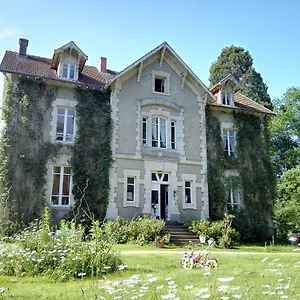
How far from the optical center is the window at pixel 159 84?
65.9ft

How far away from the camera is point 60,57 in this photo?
60.7ft

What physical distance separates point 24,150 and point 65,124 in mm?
2467

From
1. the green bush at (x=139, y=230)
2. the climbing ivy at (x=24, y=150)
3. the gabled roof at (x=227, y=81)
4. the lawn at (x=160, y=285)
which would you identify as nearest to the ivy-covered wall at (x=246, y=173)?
the gabled roof at (x=227, y=81)

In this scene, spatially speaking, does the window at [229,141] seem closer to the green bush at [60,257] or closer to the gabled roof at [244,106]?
the gabled roof at [244,106]

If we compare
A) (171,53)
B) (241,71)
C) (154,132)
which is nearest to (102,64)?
(171,53)

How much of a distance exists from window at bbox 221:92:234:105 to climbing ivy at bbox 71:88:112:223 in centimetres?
746

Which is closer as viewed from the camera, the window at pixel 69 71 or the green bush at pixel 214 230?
the green bush at pixel 214 230

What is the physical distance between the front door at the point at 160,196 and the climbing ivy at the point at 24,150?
210 inches

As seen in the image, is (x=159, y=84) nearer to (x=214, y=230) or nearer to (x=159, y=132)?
(x=159, y=132)

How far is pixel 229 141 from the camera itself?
2109 centimetres

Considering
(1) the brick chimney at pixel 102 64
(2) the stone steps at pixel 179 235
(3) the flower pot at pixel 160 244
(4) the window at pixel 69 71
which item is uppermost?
(1) the brick chimney at pixel 102 64

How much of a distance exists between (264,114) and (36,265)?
18474 mm

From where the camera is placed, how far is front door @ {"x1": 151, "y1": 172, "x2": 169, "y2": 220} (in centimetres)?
1798

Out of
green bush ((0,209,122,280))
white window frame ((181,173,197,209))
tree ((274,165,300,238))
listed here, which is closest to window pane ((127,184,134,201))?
white window frame ((181,173,197,209))
